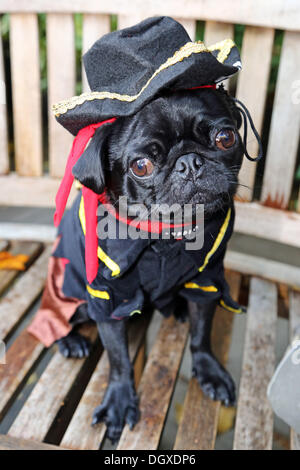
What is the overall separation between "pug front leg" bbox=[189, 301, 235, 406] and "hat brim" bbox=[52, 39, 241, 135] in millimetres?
580

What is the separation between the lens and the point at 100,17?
1.51m

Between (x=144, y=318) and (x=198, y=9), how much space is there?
2.97 feet

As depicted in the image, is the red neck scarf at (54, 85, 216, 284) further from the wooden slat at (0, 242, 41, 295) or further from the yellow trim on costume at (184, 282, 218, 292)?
the wooden slat at (0, 242, 41, 295)

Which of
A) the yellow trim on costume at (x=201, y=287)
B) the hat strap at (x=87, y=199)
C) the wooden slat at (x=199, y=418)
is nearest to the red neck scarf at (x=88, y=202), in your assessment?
the hat strap at (x=87, y=199)

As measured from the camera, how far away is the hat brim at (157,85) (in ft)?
2.84

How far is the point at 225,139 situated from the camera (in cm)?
101

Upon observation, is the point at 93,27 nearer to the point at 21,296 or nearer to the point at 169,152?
the point at 169,152

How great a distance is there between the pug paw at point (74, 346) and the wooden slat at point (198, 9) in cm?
95

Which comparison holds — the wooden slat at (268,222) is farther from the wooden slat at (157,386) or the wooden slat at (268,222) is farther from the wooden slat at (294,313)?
the wooden slat at (157,386)

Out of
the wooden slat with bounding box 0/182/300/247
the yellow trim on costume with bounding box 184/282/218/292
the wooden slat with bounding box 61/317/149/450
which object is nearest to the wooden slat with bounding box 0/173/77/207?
the wooden slat with bounding box 0/182/300/247

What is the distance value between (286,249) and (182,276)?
3.95 ft

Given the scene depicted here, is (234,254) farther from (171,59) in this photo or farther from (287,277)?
(171,59)

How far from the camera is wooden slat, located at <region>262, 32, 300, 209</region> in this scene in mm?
1420
